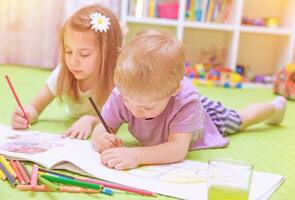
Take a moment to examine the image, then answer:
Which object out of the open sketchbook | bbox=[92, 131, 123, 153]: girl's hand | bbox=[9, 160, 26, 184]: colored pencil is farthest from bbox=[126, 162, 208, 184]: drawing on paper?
bbox=[9, 160, 26, 184]: colored pencil

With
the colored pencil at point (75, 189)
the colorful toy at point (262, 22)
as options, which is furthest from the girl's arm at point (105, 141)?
the colorful toy at point (262, 22)

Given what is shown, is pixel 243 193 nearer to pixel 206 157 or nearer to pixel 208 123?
pixel 206 157

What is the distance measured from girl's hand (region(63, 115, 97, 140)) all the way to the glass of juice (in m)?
0.54

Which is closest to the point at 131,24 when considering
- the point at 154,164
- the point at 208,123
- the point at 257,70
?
the point at 257,70

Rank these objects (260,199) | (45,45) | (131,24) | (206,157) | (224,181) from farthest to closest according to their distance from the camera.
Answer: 1. (131,24)
2. (45,45)
3. (206,157)
4. (260,199)
5. (224,181)

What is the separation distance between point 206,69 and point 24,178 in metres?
2.20

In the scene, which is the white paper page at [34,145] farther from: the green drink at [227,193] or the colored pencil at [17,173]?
the green drink at [227,193]

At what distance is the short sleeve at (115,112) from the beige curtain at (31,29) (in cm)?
175

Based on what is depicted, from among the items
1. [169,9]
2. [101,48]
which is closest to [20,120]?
[101,48]

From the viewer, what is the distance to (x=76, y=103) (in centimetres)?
150

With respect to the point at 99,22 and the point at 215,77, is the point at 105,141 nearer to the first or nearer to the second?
the point at 99,22

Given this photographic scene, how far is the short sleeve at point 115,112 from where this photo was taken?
1168 mm

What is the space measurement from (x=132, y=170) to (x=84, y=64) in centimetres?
44

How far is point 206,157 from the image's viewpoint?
1.19 meters
